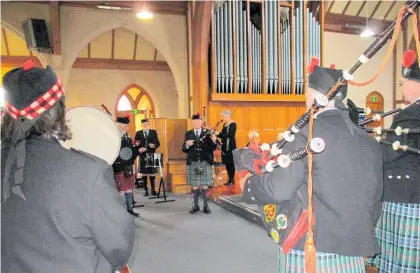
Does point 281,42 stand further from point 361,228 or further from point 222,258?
point 361,228

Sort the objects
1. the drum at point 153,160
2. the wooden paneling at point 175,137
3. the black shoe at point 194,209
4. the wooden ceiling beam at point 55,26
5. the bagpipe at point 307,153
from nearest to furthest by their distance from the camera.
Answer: the bagpipe at point 307,153
the black shoe at point 194,209
the drum at point 153,160
the wooden ceiling beam at point 55,26
the wooden paneling at point 175,137

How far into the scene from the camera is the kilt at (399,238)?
1929 mm

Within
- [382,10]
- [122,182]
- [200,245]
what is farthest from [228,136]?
[382,10]

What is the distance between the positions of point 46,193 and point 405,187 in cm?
191

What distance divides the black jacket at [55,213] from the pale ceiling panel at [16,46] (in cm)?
955

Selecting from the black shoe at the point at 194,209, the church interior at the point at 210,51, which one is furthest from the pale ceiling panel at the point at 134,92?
the black shoe at the point at 194,209

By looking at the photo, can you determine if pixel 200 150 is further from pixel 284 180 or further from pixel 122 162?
→ pixel 284 180

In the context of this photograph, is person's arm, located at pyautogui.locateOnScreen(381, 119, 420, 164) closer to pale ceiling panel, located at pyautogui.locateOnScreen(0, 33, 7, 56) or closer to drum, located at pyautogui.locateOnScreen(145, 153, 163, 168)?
drum, located at pyautogui.locateOnScreen(145, 153, 163, 168)

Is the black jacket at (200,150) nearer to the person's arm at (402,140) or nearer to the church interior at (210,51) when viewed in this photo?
the church interior at (210,51)

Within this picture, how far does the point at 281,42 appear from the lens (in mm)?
7203

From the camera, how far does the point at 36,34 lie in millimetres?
6449

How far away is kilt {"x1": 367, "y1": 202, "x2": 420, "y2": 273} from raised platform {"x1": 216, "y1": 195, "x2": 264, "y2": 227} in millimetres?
1957

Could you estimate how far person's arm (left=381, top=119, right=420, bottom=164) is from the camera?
6.34 feet

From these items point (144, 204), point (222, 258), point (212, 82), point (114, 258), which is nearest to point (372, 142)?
point (114, 258)
